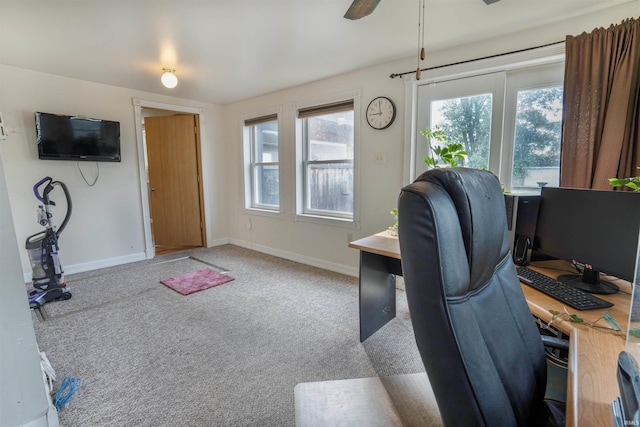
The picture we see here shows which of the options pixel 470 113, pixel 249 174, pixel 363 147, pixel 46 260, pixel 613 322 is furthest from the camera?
pixel 249 174

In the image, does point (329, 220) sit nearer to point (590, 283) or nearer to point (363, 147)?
point (363, 147)

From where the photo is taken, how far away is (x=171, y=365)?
1.93 m

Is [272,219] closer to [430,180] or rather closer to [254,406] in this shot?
[254,406]

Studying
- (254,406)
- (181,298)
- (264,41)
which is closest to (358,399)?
(254,406)

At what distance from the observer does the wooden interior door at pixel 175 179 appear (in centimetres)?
477

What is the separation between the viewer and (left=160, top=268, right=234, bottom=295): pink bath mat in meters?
3.18

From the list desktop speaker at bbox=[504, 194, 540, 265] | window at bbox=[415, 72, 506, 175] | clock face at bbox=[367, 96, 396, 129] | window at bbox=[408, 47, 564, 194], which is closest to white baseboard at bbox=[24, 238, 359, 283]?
window at bbox=[415, 72, 506, 175]

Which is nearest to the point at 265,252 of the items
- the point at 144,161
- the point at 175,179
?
the point at 175,179

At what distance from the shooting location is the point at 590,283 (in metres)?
1.37

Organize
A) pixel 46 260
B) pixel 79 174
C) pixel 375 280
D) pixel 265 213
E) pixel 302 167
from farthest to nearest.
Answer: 1. pixel 265 213
2. pixel 302 167
3. pixel 79 174
4. pixel 46 260
5. pixel 375 280

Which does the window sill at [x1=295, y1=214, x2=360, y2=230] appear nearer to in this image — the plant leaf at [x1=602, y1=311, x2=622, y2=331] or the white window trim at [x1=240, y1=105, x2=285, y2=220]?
the white window trim at [x1=240, y1=105, x2=285, y2=220]

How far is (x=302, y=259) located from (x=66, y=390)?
2749 mm

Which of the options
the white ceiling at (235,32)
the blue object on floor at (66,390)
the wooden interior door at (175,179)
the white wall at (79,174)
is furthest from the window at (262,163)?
the blue object on floor at (66,390)

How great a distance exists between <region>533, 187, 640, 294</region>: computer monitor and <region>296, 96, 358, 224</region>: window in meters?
2.10
